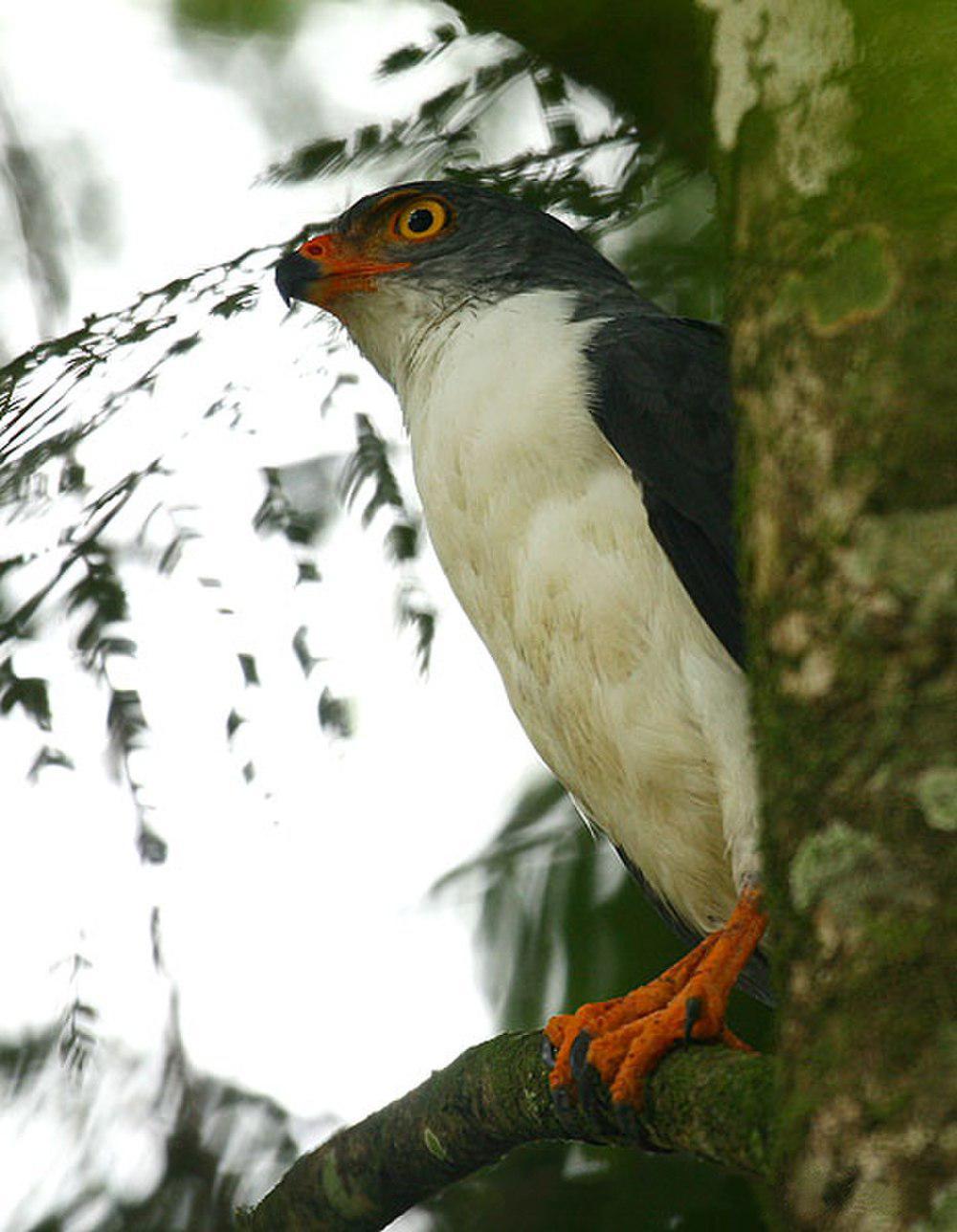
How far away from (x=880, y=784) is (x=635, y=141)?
6.59ft

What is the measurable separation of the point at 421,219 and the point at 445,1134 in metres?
2.10

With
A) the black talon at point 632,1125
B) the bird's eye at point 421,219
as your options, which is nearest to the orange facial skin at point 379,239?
the bird's eye at point 421,219

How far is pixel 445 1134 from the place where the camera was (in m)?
2.53

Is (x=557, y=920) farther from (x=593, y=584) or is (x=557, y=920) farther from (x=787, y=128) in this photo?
(x=787, y=128)

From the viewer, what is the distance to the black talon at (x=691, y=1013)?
2.31 m

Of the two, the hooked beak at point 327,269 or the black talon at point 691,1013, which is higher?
the hooked beak at point 327,269

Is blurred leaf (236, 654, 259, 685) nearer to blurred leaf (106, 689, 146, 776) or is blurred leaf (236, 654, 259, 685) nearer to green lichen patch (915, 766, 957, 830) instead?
blurred leaf (106, 689, 146, 776)

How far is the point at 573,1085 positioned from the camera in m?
2.36

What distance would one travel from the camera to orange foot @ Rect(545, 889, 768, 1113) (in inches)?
89.2

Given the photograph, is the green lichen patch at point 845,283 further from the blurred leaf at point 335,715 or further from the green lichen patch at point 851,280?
the blurred leaf at point 335,715

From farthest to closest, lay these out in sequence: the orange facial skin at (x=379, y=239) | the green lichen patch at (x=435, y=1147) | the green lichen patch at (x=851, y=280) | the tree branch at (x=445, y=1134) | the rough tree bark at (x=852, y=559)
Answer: the orange facial skin at (x=379, y=239) < the green lichen patch at (x=435, y=1147) < the tree branch at (x=445, y=1134) < the green lichen patch at (x=851, y=280) < the rough tree bark at (x=852, y=559)

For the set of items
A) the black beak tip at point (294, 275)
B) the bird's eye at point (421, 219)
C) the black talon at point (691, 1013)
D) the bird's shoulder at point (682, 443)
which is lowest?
the black talon at point (691, 1013)

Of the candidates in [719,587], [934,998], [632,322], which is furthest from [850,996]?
[632,322]

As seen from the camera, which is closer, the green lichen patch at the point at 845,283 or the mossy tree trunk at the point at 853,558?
the mossy tree trunk at the point at 853,558
